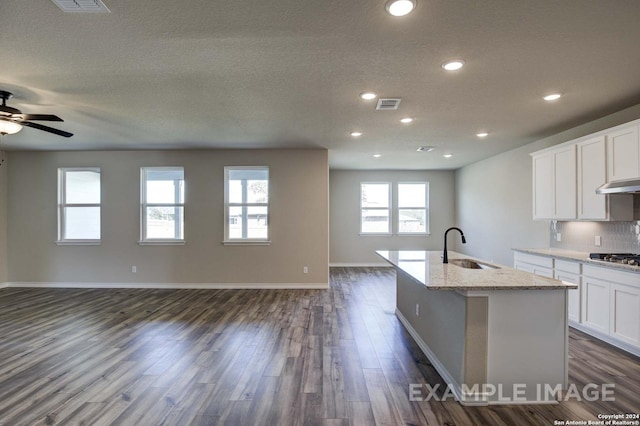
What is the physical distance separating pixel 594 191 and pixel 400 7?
3373 millimetres

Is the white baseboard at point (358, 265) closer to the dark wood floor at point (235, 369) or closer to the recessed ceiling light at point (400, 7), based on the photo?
the dark wood floor at point (235, 369)

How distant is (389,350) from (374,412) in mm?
1065

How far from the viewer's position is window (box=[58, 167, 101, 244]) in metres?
6.16

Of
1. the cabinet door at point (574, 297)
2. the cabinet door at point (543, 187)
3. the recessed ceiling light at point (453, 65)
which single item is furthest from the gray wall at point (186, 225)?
the cabinet door at point (574, 297)

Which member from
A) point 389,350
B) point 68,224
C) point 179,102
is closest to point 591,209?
point 389,350

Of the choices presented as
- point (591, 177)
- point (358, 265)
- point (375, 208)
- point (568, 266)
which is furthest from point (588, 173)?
point (358, 265)

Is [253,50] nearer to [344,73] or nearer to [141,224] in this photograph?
[344,73]

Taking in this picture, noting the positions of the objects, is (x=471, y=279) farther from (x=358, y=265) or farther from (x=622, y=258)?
(x=358, y=265)

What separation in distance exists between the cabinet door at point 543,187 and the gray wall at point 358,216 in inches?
158

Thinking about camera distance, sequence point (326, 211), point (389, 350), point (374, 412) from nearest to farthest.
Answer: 1. point (374, 412)
2. point (389, 350)
3. point (326, 211)

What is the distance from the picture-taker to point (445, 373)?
8.49 ft

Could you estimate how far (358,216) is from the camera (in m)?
8.66

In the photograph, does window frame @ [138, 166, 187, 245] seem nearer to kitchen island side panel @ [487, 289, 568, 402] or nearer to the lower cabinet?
kitchen island side panel @ [487, 289, 568, 402]

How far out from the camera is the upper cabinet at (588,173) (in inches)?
127
